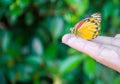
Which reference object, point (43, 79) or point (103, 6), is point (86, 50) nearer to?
point (103, 6)

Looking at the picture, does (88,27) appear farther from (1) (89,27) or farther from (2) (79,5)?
(2) (79,5)

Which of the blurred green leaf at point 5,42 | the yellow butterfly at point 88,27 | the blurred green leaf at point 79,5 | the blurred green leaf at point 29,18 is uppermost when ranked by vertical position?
the yellow butterfly at point 88,27

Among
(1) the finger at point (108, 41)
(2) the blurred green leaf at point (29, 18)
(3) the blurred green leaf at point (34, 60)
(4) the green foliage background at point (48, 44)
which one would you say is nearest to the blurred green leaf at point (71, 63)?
(4) the green foliage background at point (48, 44)

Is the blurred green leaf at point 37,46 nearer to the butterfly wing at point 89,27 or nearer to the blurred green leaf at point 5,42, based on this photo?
the blurred green leaf at point 5,42

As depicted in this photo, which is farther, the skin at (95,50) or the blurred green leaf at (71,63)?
the blurred green leaf at (71,63)

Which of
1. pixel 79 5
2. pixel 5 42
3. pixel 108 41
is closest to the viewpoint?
pixel 108 41

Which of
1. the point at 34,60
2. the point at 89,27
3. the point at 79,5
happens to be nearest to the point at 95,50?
the point at 89,27
